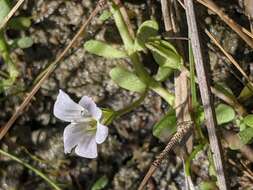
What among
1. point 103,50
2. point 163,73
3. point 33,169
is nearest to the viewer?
point 163,73

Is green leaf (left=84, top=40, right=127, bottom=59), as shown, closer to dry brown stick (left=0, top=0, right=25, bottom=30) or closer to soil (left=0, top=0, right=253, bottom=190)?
soil (left=0, top=0, right=253, bottom=190)

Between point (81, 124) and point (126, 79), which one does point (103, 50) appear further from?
point (81, 124)

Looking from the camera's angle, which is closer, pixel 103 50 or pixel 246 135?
pixel 246 135

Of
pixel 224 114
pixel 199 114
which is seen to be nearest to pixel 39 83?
pixel 199 114

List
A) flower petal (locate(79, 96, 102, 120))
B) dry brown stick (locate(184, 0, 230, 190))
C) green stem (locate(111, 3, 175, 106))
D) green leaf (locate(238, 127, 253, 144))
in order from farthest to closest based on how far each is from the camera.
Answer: green stem (locate(111, 3, 175, 106)) < green leaf (locate(238, 127, 253, 144)) < flower petal (locate(79, 96, 102, 120)) < dry brown stick (locate(184, 0, 230, 190))

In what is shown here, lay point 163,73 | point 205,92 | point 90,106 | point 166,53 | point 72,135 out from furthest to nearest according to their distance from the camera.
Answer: point 163,73 → point 166,53 → point 72,135 → point 90,106 → point 205,92

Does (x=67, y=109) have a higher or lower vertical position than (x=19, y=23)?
lower

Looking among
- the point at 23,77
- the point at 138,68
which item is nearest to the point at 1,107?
the point at 23,77

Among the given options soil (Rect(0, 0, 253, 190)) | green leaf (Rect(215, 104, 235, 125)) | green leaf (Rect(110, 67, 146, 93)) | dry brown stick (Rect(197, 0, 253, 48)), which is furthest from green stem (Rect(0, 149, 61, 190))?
dry brown stick (Rect(197, 0, 253, 48))
